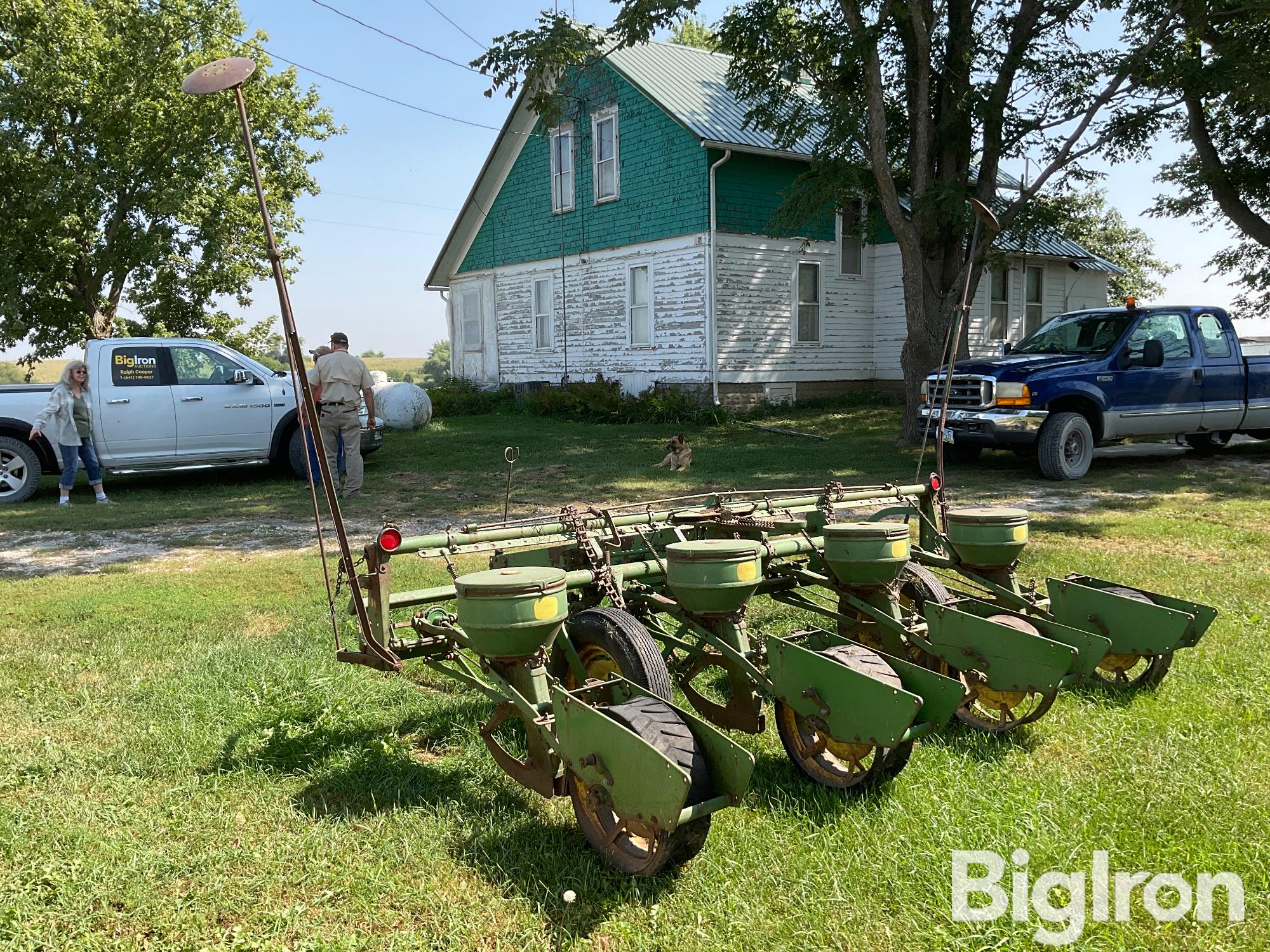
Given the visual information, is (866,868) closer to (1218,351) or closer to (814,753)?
(814,753)

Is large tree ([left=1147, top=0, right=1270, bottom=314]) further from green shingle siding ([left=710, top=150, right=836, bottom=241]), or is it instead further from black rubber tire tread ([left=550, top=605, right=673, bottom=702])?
black rubber tire tread ([left=550, top=605, right=673, bottom=702])

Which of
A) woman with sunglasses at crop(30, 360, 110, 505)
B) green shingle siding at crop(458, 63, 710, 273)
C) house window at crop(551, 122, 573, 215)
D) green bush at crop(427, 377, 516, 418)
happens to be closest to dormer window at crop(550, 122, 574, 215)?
house window at crop(551, 122, 573, 215)

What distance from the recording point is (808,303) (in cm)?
2208

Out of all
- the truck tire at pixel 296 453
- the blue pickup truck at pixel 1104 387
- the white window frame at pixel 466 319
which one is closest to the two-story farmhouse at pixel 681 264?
the white window frame at pixel 466 319

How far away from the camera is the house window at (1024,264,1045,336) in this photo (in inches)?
981

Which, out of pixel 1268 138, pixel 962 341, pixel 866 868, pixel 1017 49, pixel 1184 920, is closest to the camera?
pixel 1184 920

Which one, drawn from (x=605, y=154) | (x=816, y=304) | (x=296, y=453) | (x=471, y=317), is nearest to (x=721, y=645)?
(x=296, y=453)

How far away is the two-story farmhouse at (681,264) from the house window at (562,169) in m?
0.05

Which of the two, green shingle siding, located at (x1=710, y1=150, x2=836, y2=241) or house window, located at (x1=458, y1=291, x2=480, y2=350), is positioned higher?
green shingle siding, located at (x1=710, y1=150, x2=836, y2=241)

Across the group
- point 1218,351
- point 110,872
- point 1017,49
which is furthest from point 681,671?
point 1017,49

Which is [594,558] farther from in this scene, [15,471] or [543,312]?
[543,312]

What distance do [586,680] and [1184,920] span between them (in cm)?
223

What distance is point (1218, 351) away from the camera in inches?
525

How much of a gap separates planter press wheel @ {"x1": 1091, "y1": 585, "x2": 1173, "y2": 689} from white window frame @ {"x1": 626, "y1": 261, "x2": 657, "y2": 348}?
17446 millimetres
